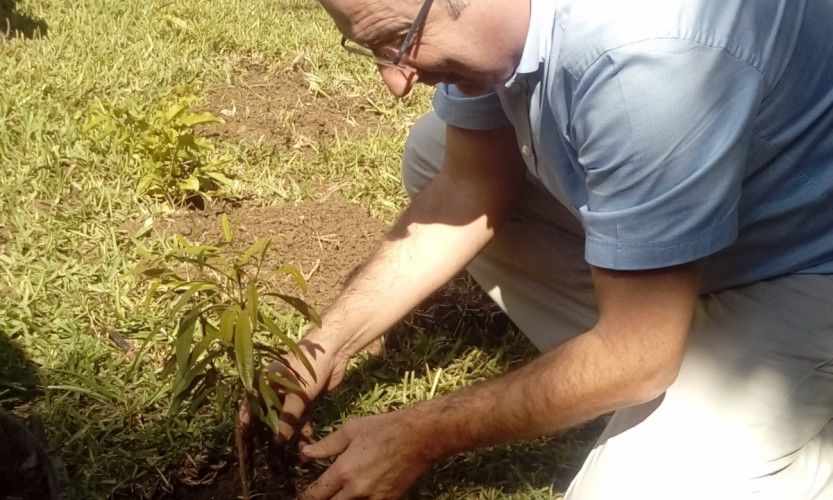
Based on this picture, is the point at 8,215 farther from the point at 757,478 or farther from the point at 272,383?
the point at 757,478

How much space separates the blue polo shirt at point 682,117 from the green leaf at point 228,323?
0.68 meters

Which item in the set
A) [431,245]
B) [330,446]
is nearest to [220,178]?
[431,245]

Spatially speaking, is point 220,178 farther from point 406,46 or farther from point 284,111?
point 406,46

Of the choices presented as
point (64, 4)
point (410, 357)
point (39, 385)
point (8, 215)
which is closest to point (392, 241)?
point (410, 357)

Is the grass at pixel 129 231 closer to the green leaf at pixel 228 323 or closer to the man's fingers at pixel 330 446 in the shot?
the man's fingers at pixel 330 446

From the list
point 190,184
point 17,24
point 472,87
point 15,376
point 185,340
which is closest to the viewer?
point 185,340

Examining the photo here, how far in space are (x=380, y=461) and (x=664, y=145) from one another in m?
0.91

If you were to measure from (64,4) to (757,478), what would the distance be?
4423mm

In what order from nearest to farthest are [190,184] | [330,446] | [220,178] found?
1. [330,446]
2. [190,184]
3. [220,178]

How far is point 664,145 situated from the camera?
1.52 m

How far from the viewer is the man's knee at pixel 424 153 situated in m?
2.68

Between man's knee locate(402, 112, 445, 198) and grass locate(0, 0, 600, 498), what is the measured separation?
485mm

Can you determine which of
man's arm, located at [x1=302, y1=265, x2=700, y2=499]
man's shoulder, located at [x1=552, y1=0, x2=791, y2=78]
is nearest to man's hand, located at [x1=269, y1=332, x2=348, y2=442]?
man's arm, located at [x1=302, y1=265, x2=700, y2=499]

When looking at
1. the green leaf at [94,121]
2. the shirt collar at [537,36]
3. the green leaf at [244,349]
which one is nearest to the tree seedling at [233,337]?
the green leaf at [244,349]
